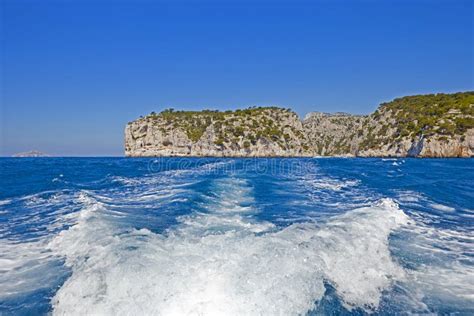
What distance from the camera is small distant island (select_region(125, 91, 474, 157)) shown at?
117 metres

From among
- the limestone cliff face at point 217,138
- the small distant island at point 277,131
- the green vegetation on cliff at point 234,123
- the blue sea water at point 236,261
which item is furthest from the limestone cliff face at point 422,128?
the blue sea water at point 236,261

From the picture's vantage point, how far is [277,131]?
16062 centimetres

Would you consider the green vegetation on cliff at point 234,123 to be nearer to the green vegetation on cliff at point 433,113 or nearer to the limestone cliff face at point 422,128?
the limestone cliff face at point 422,128

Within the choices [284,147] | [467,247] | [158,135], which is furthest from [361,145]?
[467,247]

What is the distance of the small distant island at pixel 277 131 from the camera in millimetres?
116719

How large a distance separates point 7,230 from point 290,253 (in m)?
9.05

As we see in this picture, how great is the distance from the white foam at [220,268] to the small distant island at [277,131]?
113m

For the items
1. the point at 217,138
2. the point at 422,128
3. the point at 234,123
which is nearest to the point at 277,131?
the point at 234,123

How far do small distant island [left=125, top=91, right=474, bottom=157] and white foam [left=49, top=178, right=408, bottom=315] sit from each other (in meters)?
113

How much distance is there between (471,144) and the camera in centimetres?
10231

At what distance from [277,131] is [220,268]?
156291 millimetres

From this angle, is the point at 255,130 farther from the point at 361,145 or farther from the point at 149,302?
the point at 149,302

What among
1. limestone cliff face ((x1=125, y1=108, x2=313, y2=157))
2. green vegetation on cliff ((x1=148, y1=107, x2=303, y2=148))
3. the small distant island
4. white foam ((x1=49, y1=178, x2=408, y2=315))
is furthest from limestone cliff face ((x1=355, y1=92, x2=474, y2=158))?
white foam ((x1=49, y1=178, x2=408, y2=315))

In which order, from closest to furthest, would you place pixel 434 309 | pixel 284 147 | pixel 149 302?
pixel 149 302 < pixel 434 309 < pixel 284 147
